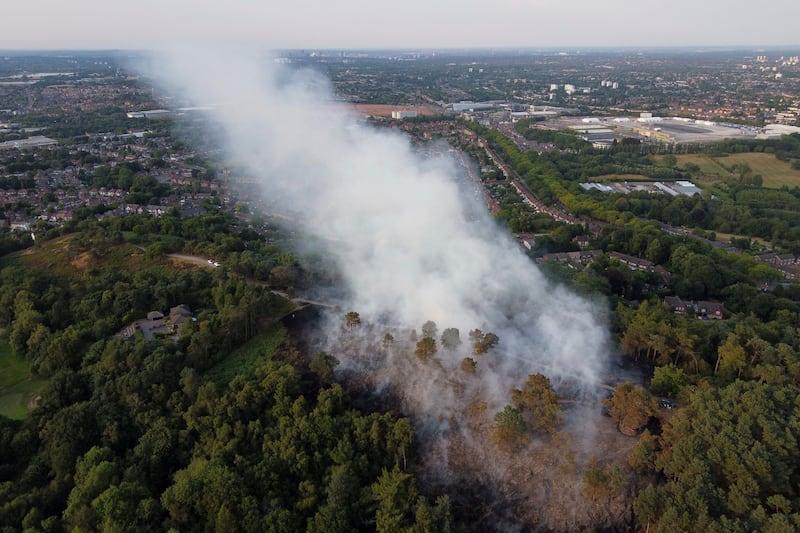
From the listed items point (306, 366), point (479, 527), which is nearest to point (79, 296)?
point (306, 366)

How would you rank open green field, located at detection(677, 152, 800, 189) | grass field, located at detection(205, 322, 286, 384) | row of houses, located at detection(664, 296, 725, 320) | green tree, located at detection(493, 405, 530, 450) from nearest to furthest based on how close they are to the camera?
green tree, located at detection(493, 405, 530, 450) → grass field, located at detection(205, 322, 286, 384) → row of houses, located at detection(664, 296, 725, 320) → open green field, located at detection(677, 152, 800, 189)

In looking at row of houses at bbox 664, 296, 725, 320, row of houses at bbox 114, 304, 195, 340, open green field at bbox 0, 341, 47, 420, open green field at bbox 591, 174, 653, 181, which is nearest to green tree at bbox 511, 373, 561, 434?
row of houses at bbox 664, 296, 725, 320

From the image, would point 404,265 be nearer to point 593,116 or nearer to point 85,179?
point 85,179

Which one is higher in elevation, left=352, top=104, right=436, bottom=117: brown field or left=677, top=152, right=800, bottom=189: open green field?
left=352, top=104, right=436, bottom=117: brown field

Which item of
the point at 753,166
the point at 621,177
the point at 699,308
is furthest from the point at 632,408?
the point at 753,166

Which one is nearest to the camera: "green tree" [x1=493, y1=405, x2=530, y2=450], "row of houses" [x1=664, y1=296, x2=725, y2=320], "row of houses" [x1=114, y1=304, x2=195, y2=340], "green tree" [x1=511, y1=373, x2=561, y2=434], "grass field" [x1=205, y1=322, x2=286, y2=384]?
"green tree" [x1=493, y1=405, x2=530, y2=450]

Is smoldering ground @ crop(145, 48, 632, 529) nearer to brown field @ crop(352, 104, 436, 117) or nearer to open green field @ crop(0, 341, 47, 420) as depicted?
open green field @ crop(0, 341, 47, 420)

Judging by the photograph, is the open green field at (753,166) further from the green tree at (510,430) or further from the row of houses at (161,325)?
the row of houses at (161,325)

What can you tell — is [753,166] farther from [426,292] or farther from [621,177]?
[426,292]
